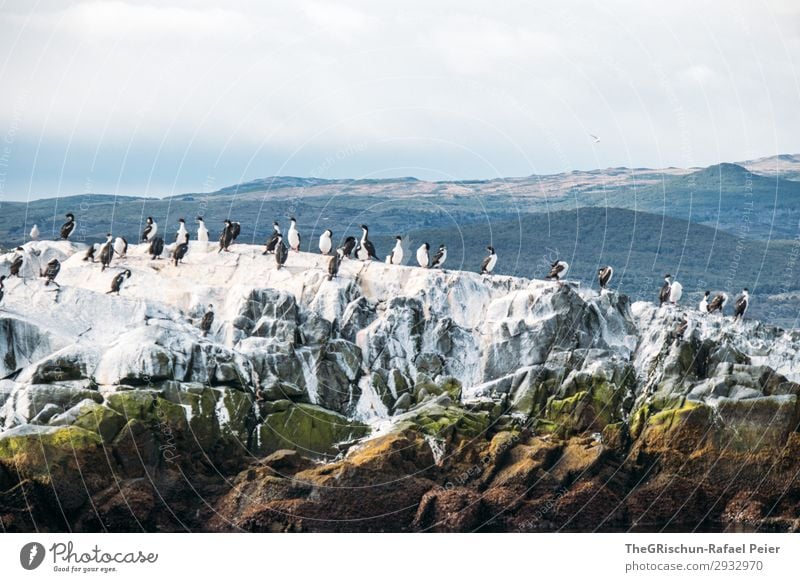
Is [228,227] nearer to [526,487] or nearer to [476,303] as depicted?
[476,303]

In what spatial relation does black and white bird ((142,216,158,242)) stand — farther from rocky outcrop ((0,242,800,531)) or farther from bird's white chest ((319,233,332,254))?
bird's white chest ((319,233,332,254))

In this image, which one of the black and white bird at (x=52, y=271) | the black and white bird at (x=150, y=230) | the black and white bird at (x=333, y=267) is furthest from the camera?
the black and white bird at (x=150, y=230)

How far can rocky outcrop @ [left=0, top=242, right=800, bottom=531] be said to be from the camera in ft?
142

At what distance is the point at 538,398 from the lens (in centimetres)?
4719

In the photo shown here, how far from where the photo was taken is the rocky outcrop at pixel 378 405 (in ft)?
142

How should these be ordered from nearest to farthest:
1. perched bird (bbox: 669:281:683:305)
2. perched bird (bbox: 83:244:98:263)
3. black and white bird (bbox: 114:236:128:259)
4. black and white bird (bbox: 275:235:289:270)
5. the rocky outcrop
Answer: the rocky outcrop < black and white bird (bbox: 275:235:289:270) < perched bird (bbox: 83:244:98:263) < black and white bird (bbox: 114:236:128:259) < perched bird (bbox: 669:281:683:305)

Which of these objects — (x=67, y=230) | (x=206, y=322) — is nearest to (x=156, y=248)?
(x=67, y=230)

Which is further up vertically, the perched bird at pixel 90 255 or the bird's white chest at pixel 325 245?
the bird's white chest at pixel 325 245

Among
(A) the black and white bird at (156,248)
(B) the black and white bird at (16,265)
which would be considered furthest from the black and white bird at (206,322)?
(B) the black and white bird at (16,265)

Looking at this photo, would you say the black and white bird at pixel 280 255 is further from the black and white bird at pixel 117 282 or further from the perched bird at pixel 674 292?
the perched bird at pixel 674 292

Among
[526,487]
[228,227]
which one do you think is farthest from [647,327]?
[228,227]

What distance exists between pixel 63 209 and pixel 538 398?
364 feet

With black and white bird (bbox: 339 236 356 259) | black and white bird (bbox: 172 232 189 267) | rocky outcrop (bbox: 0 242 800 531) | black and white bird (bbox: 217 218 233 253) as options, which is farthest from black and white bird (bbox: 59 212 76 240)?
black and white bird (bbox: 339 236 356 259)

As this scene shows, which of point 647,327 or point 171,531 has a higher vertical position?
point 647,327
